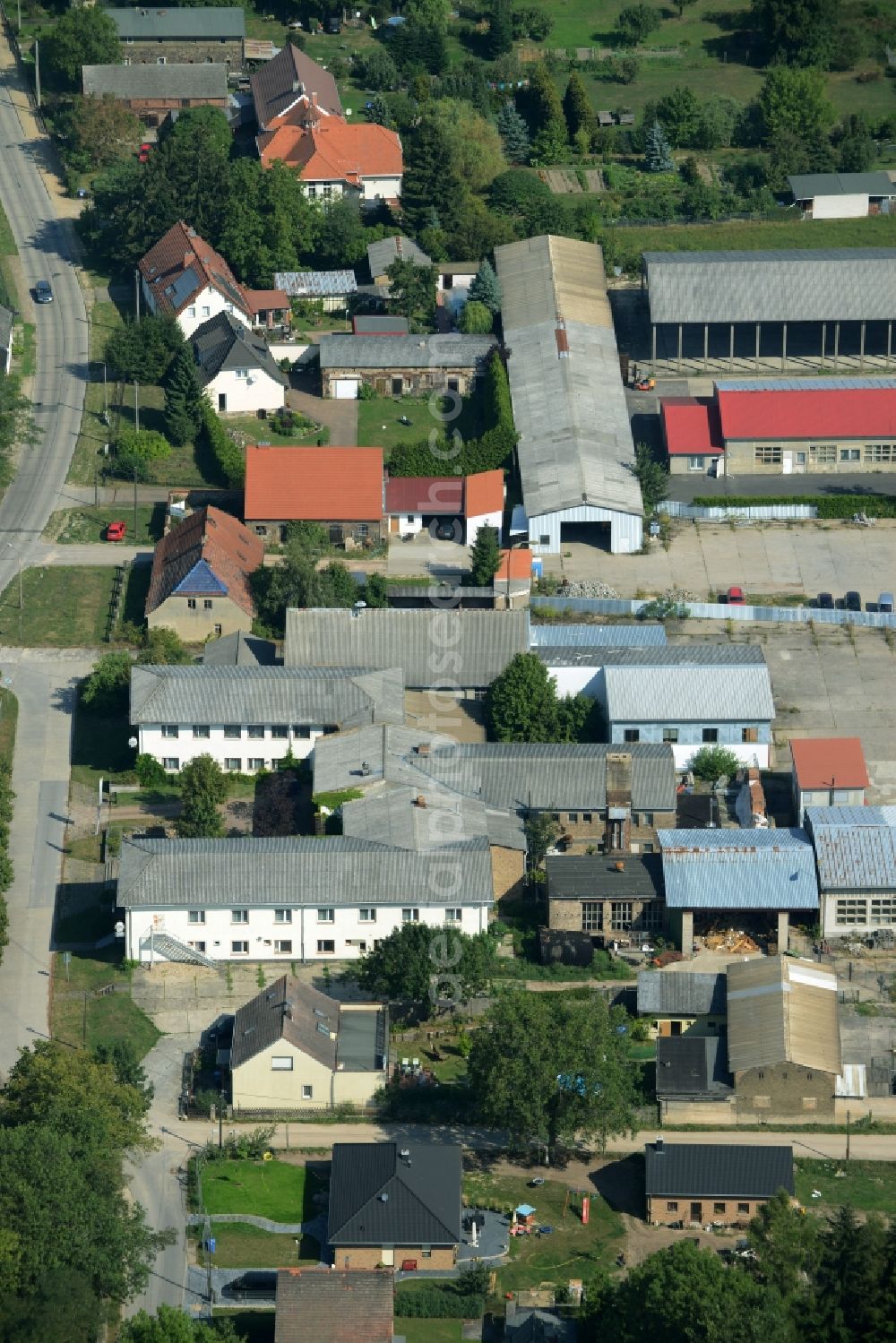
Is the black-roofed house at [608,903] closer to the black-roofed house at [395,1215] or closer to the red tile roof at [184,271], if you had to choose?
the black-roofed house at [395,1215]

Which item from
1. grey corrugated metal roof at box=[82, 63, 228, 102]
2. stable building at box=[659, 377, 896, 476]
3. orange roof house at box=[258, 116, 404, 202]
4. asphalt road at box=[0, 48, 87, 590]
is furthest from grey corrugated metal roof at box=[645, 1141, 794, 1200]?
grey corrugated metal roof at box=[82, 63, 228, 102]

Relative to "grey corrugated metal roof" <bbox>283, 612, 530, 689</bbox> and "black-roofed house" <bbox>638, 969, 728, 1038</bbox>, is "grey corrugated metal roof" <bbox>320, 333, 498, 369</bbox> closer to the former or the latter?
"grey corrugated metal roof" <bbox>283, 612, 530, 689</bbox>

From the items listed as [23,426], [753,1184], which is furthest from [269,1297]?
[23,426]

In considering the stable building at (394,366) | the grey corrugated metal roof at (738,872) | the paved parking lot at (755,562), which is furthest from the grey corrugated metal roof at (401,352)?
the grey corrugated metal roof at (738,872)

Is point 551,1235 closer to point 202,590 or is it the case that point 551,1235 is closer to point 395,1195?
point 395,1195

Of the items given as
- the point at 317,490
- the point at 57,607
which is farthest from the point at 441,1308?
the point at 317,490
